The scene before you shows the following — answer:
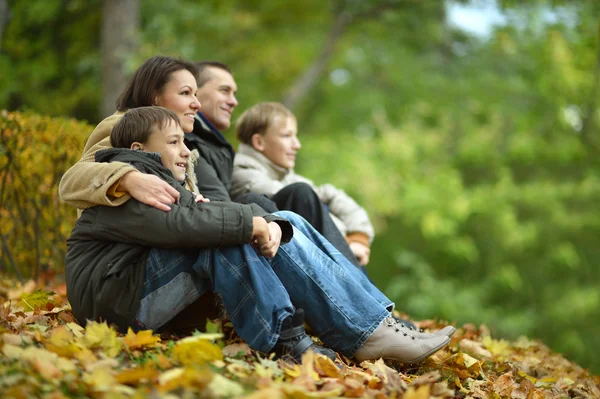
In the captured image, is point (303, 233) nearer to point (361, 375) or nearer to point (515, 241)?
point (361, 375)

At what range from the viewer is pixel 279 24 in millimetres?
14625

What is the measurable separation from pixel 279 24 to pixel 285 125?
10654mm

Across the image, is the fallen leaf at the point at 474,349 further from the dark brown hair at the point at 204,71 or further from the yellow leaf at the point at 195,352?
the dark brown hair at the point at 204,71

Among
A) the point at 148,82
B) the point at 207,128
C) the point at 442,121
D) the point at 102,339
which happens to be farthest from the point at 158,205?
the point at 442,121

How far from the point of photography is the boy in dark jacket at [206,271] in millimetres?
2744

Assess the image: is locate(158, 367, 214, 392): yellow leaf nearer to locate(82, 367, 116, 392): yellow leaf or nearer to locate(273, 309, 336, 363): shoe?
locate(82, 367, 116, 392): yellow leaf

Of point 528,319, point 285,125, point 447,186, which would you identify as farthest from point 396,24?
point 285,125

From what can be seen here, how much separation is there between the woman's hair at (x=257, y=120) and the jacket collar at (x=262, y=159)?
0.06 metres

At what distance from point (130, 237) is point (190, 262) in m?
0.27

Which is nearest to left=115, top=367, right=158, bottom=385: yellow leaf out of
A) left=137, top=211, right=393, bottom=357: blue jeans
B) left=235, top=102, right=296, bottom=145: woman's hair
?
left=137, top=211, right=393, bottom=357: blue jeans

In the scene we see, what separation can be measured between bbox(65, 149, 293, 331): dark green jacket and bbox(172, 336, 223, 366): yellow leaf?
35 cm

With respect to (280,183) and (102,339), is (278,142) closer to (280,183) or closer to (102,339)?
(280,183)

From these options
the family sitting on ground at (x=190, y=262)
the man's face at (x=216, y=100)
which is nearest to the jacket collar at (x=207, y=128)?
the man's face at (x=216, y=100)

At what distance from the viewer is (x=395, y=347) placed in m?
3.08
